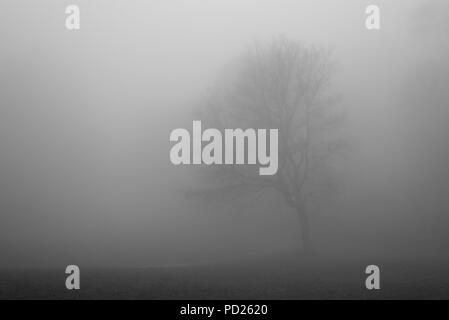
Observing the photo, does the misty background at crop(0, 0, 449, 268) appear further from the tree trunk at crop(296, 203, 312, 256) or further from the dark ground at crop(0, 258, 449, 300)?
the dark ground at crop(0, 258, 449, 300)

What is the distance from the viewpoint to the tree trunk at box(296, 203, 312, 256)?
54.4ft

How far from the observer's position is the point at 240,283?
1137 cm

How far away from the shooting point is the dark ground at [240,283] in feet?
31.5

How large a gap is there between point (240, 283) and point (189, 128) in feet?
23.8

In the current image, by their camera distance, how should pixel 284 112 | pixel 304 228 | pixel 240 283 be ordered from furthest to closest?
pixel 284 112 < pixel 304 228 < pixel 240 283

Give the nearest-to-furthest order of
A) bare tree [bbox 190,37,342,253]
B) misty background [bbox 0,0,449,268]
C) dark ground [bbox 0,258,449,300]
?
dark ground [bbox 0,258,449,300] < bare tree [bbox 190,37,342,253] < misty background [bbox 0,0,449,268]

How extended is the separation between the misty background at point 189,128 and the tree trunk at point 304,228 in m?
0.53

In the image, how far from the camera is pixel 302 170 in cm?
1819

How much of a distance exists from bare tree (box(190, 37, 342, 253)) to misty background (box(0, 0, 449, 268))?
59cm

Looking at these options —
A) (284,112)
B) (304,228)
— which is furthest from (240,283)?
(284,112)

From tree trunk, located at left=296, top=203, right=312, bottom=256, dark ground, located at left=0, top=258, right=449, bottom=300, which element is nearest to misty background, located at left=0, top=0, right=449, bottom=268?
tree trunk, located at left=296, top=203, right=312, bottom=256

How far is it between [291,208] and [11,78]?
44.1 feet

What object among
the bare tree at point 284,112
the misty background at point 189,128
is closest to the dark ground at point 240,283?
the misty background at point 189,128

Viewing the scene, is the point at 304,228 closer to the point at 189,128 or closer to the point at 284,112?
the point at 284,112
